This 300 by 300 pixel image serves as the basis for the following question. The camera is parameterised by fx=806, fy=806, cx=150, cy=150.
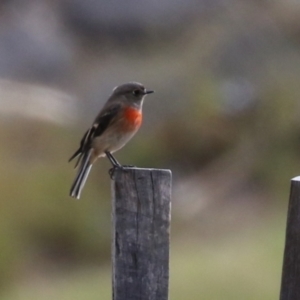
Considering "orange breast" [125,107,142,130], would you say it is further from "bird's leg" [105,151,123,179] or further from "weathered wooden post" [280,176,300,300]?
"weathered wooden post" [280,176,300,300]

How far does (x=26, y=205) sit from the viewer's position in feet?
35.8

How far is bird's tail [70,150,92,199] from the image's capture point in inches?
229

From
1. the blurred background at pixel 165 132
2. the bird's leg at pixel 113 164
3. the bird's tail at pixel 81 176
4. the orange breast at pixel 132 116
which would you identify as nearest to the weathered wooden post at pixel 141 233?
the bird's leg at pixel 113 164

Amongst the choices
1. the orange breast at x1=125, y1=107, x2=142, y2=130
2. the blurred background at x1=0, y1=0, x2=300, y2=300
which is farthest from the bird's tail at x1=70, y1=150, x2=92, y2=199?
the blurred background at x1=0, y1=0, x2=300, y2=300

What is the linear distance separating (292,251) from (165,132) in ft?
34.7

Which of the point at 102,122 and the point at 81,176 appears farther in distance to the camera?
the point at 102,122

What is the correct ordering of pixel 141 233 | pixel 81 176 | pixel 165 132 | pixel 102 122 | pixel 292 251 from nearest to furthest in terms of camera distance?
pixel 292 251 → pixel 141 233 → pixel 81 176 → pixel 102 122 → pixel 165 132

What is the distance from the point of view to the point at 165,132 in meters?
14.1

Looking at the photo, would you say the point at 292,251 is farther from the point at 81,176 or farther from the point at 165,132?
the point at 165,132

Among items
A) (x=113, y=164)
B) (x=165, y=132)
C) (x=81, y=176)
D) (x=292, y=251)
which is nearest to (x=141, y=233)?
(x=292, y=251)

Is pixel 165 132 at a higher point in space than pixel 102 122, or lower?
higher

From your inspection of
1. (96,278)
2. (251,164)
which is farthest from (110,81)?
(96,278)

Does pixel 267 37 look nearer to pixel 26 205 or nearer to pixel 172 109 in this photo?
pixel 172 109

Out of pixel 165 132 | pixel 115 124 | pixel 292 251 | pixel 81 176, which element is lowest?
pixel 292 251
